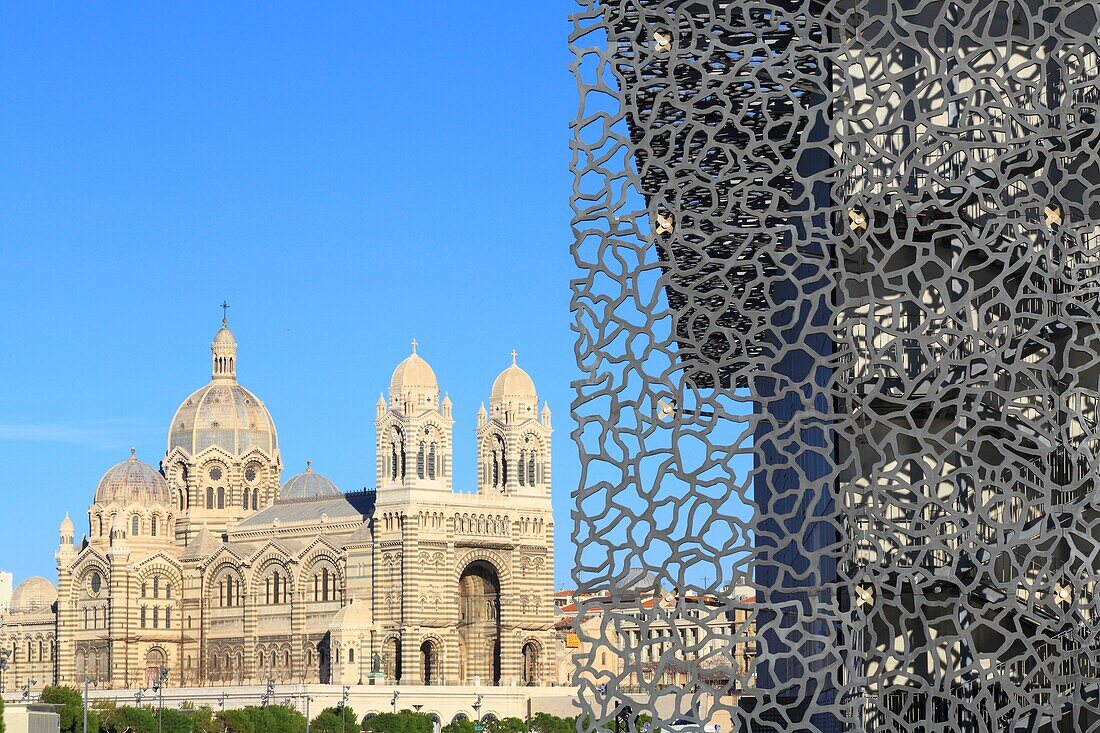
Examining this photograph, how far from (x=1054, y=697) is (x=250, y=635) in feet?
187

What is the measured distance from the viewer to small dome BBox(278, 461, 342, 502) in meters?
72.6

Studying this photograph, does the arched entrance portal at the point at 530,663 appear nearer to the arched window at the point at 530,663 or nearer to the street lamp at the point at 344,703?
the arched window at the point at 530,663

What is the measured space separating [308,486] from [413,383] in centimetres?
1227

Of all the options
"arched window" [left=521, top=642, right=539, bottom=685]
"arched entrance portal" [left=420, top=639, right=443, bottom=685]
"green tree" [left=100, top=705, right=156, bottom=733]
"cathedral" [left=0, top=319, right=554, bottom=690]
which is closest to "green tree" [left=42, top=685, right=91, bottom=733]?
→ "green tree" [left=100, top=705, right=156, bottom=733]

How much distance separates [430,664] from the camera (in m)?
62.6

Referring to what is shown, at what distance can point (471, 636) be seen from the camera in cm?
6388

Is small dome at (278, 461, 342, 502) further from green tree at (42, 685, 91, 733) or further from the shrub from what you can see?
green tree at (42, 685, 91, 733)

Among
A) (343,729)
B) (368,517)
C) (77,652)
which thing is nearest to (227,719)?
(343,729)

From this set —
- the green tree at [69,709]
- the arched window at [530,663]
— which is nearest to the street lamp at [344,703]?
the arched window at [530,663]

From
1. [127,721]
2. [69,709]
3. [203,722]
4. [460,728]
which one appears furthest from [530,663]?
[69,709]

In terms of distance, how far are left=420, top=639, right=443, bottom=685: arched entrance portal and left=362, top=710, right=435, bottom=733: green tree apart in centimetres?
856

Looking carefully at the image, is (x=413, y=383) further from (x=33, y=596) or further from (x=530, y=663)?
(x=33, y=596)

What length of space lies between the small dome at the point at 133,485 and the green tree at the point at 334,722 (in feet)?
59.6

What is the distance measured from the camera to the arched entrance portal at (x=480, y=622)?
63.4 metres
